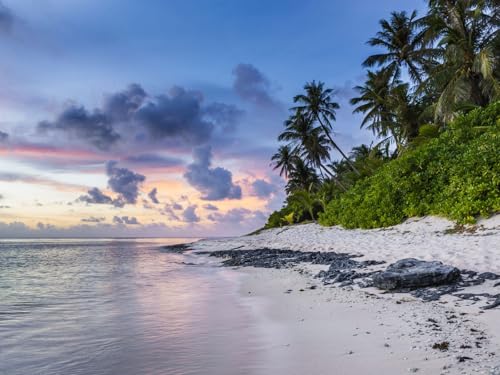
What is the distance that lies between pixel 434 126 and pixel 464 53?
157 inches

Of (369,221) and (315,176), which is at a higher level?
(315,176)

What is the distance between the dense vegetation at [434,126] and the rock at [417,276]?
6546 millimetres

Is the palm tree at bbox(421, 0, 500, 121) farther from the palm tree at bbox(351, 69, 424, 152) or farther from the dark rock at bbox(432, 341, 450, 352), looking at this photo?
the dark rock at bbox(432, 341, 450, 352)

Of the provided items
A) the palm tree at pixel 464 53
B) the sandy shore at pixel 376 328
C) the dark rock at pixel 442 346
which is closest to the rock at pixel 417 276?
the sandy shore at pixel 376 328

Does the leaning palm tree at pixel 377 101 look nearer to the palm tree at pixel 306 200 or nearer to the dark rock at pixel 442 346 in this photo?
the palm tree at pixel 306 200

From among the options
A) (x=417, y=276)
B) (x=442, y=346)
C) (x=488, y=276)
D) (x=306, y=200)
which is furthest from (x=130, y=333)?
(x=306, y=200)

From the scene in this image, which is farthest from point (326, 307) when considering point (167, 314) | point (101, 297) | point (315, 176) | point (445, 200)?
point (315, 176)

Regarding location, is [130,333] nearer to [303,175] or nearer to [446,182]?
[446,182]

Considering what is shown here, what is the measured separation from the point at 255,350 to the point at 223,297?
3.71m

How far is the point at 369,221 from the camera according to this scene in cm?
1733

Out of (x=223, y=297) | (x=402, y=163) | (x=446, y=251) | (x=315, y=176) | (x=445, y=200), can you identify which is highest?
(x=315, y=176)

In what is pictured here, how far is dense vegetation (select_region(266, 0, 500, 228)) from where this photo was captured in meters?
13.3

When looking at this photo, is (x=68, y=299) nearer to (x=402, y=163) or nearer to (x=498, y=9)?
(x=402, y=163)

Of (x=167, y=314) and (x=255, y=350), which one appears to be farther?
(x=167, y=314)
